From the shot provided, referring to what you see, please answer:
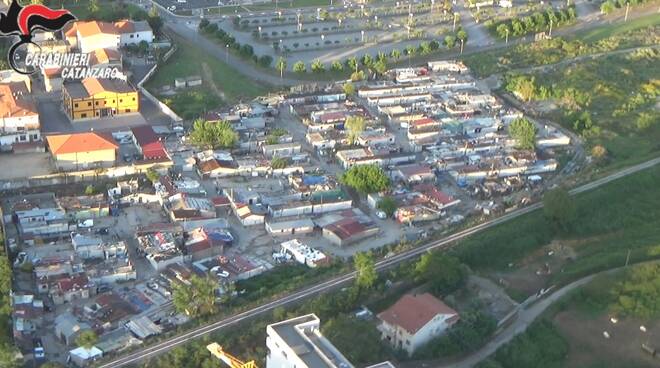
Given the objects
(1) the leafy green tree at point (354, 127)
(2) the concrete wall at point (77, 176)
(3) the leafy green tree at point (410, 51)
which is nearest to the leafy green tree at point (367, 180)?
(1) the leafy green tree at point (354, 127)

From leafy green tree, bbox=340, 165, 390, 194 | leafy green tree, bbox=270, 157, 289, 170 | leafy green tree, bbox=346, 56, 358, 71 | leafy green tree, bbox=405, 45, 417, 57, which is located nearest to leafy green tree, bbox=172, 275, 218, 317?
leafy green tree, bbox=340, 165, 390, 194

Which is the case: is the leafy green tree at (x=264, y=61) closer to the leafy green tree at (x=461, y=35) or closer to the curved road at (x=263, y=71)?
the curved road at (x=263, y=71)

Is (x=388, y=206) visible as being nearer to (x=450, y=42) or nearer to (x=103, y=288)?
(x=103, y=288)

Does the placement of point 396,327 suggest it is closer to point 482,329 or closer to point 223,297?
point 482,329

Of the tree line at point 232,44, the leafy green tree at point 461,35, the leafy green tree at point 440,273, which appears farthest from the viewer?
the leafy green tree at point 461,35

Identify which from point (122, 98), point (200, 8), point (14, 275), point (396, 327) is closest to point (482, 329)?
point (396, 327)

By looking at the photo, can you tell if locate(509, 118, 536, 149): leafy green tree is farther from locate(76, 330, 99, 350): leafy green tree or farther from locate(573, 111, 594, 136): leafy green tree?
locate(76, 330, 99, 350): leafy green tree
